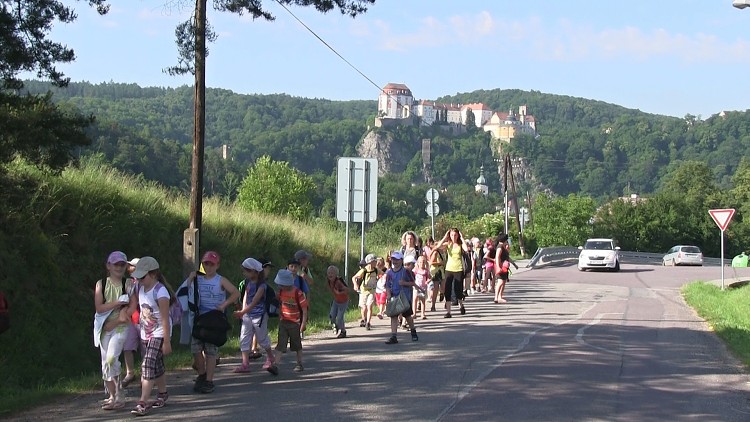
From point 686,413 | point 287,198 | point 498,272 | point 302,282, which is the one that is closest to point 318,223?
point 498,272

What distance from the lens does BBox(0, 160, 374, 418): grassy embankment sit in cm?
1241

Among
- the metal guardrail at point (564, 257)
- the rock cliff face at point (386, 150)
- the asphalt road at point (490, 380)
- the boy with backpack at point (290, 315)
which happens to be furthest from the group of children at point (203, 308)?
the rock cliff face at point (386, 150)

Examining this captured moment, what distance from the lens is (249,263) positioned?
11.5 meters

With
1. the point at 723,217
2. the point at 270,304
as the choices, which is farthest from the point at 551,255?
Answer: the point at 270,304

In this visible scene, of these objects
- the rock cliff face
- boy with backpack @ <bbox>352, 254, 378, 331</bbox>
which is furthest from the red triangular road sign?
the rock cliff face

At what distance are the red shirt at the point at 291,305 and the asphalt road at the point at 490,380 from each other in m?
0.69

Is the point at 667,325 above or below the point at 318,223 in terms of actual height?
below

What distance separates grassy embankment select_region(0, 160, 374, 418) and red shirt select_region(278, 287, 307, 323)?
74.0 inches

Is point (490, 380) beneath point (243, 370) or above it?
above

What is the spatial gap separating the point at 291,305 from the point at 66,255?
518 cm

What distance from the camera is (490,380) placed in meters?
10.7

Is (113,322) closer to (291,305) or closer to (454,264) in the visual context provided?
(291,305)

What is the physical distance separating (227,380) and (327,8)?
7525 millimetres

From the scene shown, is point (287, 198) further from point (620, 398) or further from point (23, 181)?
point (620, 398)
